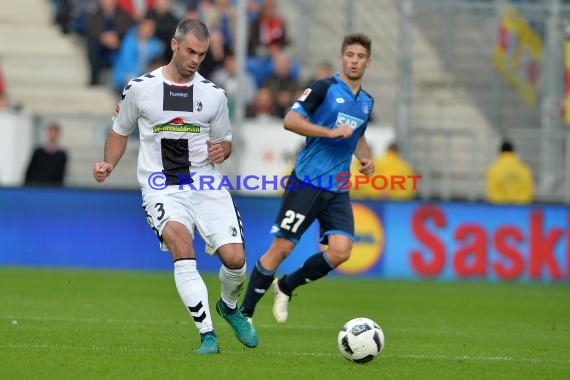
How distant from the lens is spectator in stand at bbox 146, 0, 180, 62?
23288 millimetres

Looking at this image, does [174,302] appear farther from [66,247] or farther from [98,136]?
[98,136]

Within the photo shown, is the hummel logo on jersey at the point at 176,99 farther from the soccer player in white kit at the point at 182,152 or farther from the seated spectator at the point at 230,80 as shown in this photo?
the seated spectator at the point at 230,80

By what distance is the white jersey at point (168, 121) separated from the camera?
962 cm

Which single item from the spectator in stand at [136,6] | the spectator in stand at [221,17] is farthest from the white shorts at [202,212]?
the spectator in stand at [136,6]

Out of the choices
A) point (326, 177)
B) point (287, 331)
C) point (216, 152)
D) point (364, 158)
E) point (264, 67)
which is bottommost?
point (287, 331)

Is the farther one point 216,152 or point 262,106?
point 262,106

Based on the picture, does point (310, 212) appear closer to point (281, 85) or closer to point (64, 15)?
point (281, 85)

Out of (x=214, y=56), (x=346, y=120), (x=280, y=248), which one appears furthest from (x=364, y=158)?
(x=214, y=56)

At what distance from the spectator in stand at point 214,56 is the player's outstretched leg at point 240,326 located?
13.6 meters

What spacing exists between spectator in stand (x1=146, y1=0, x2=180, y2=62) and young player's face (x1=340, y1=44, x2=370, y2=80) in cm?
1177

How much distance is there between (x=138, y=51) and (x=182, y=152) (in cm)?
1396

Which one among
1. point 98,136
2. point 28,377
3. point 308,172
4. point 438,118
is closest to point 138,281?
point 98,136

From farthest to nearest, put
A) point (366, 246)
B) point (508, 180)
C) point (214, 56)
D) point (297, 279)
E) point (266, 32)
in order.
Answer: point (266, 32) → point (214, 56) → point (508, 180) → point (366, 246) → point (297, 279)

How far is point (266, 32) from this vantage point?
963 inches
